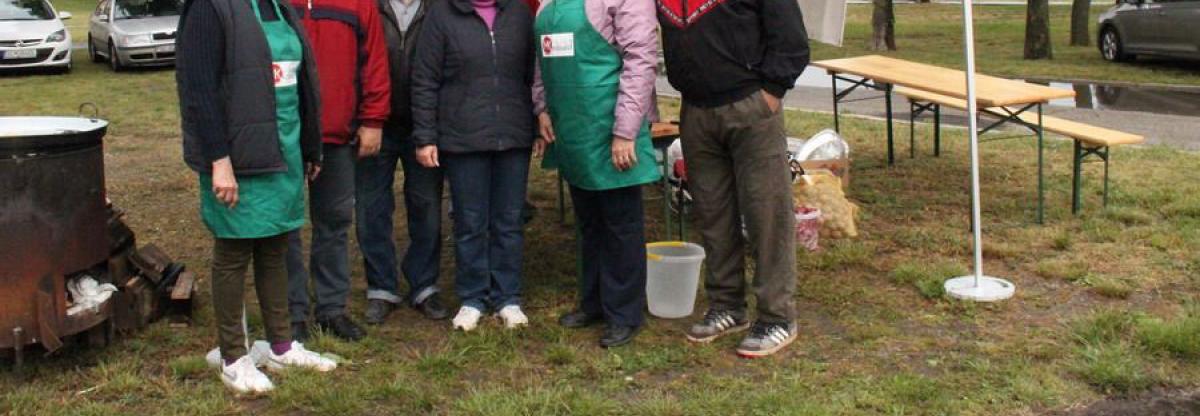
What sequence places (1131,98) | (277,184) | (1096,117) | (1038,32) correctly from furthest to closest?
(1038,32) < (1131,98) < (1096,117) < (277,184)

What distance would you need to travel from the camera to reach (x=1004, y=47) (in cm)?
2088

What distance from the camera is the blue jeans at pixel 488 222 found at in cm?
484

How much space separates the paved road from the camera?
10.1m

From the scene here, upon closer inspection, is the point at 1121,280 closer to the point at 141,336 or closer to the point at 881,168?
the point at 881,168

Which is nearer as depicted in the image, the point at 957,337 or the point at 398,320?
the point at 957,337

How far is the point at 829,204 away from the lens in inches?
255

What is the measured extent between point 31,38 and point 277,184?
51.4ft

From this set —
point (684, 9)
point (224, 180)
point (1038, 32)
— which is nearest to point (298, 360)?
point (224, 180)

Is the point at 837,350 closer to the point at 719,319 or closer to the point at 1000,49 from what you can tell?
the point at 719,319

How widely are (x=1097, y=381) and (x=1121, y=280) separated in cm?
143

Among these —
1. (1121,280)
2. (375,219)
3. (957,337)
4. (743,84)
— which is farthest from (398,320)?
(1121,280)

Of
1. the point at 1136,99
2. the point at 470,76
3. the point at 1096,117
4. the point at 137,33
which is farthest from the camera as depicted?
the point at 137,33

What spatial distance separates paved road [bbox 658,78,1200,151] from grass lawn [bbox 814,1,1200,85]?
2.82 meters

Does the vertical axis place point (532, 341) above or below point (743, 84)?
below
